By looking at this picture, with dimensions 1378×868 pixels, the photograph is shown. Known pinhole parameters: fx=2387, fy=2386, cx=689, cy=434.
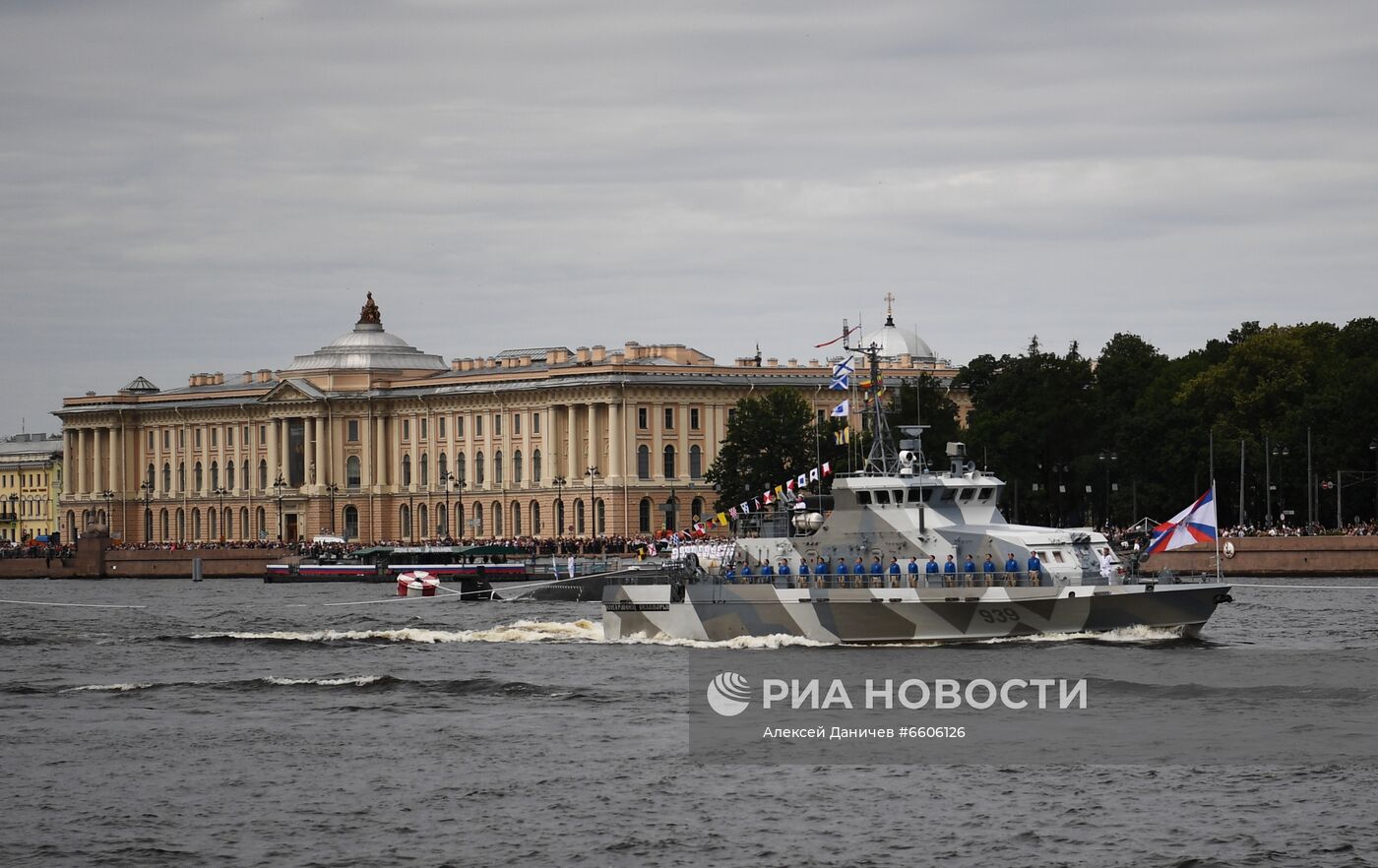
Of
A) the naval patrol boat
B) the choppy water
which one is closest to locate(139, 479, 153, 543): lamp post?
the choppy water

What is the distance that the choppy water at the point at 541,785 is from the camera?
2866cm

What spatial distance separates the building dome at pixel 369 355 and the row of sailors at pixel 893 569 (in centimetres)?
10701

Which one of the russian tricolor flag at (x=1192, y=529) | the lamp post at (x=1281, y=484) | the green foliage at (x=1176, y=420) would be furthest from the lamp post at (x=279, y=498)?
the russian tricolor flag at (x=1192, y=529)

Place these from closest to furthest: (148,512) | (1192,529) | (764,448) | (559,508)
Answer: (1192,529) → (764,448) → (559,508) → (148,512)

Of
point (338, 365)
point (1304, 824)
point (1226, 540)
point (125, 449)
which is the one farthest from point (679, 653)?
point (125, 449)

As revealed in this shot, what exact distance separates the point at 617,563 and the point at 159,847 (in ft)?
216

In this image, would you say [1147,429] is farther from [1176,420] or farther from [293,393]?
[293,393]

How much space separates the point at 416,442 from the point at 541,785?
400ft

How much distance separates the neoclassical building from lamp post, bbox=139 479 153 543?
6.9 inches

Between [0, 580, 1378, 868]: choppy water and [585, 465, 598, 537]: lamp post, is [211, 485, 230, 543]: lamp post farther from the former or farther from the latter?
[0, 580, 1378, 868]: choppy water

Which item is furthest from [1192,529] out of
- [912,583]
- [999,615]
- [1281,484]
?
[1281,484]

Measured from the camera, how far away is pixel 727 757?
35.2 metres

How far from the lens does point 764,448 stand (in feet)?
396

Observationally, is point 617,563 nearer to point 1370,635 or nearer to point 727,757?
point 1370,635
